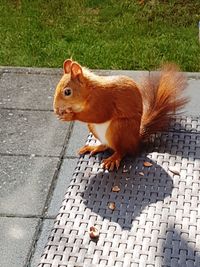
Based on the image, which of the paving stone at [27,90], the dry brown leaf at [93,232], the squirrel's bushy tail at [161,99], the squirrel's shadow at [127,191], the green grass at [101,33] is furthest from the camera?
the green grass at [101,33]

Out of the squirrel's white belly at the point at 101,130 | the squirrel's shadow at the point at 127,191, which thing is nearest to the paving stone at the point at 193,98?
the squirrel's white belly at the point at 101,130

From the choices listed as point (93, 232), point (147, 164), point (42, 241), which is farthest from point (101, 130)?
point (42, 241)

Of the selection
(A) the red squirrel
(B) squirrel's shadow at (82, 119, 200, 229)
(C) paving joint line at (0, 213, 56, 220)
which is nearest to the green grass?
(C) paving joint line at (0, 213, 56, 220)

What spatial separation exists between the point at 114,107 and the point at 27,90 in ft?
5.90

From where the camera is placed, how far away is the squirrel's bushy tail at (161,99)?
8.09 feet

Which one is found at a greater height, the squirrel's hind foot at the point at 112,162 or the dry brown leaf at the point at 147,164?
the dry brown leaf at the point at 147,164

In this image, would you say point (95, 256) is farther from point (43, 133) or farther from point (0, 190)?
point (43, 133)

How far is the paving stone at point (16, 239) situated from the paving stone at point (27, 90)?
105 cm

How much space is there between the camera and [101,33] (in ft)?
15.4

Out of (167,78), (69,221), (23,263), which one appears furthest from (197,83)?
(69,221)

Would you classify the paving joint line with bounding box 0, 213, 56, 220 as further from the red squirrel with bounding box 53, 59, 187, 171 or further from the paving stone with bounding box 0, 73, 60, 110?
the paving stone with bounding box 0, 73, 60, 110

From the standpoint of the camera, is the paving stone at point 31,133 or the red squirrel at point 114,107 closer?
the red squirrel at point 114,107

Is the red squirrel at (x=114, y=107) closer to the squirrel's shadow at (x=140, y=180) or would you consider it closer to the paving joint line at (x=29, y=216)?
the squirrel's shadow at (x=140, y=180)

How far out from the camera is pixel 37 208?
3021mm
